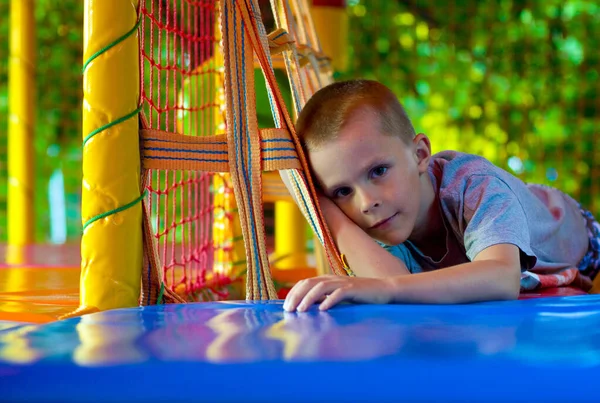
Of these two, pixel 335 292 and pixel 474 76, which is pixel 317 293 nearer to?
pixel 335 292

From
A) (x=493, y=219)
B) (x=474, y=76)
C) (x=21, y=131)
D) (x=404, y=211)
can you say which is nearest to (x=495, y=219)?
(x=493, y=219)

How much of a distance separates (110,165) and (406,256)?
1.83ft

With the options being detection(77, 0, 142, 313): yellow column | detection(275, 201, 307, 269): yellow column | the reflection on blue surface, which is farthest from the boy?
detection(275, 201, 307, 269): yellow column

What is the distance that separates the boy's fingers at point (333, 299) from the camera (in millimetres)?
848

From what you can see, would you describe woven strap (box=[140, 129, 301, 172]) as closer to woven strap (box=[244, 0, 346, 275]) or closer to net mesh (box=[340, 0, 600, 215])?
woven strap (box=[244, 0, 346, 275])

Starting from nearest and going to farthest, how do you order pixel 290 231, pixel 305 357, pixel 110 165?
pixel 305 357 < pixel 110 165 < pixel 290 231

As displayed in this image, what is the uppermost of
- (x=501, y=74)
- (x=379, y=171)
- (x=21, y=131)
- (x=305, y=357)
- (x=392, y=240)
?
(x=501, y=74)

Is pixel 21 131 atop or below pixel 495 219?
atop

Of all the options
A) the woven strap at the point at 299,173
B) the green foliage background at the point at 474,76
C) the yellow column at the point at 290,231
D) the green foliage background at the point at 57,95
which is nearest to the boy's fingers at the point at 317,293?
the woven strap at the point at 299,173

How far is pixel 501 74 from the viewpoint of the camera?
16.3ft

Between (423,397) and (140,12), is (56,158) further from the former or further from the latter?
(423,397)

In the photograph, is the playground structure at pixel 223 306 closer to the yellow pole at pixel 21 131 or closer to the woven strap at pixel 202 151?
the woven strap at pixel 202 151

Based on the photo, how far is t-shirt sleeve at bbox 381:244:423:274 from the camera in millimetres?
1256

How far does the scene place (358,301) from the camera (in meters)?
0.90
